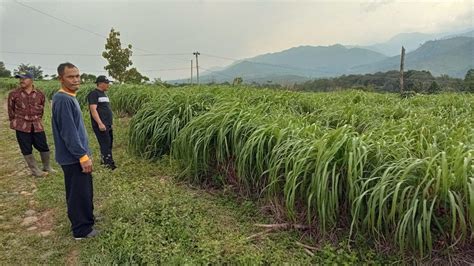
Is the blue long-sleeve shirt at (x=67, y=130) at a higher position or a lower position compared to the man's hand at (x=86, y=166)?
higher

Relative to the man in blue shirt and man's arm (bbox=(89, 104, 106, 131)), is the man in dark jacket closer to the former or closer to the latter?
man's arm (bbox=(89, 104, 106, 131))

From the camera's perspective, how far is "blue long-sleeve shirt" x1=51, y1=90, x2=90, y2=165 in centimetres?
293

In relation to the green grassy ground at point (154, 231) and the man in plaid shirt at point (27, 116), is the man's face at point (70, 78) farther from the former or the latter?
the man in plaid shirt at point (27, 116)

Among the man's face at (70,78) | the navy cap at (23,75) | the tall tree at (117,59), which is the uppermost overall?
the tall tree at (117,59)

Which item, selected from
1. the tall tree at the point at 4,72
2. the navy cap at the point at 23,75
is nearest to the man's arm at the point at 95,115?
the navy cap at the point at 23,75

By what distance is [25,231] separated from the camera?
331 centimetres

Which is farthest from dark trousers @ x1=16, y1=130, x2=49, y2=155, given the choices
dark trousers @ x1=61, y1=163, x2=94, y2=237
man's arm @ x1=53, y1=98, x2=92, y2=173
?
man's arm @ x1=53, y1=98, x2=92, y2=173

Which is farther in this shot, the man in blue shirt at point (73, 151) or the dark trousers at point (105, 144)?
the dark trousers at point (105, 144)

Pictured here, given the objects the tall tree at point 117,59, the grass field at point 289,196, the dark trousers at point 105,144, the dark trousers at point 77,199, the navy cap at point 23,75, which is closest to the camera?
the grass field at point 289,196

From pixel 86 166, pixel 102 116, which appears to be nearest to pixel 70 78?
pixel 86 166

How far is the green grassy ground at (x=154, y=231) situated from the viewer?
2.66 meters

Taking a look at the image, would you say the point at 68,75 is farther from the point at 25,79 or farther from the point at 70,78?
the point at 25,79

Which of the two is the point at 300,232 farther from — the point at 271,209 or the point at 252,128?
the point at 252,128

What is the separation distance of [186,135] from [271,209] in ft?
5.33
